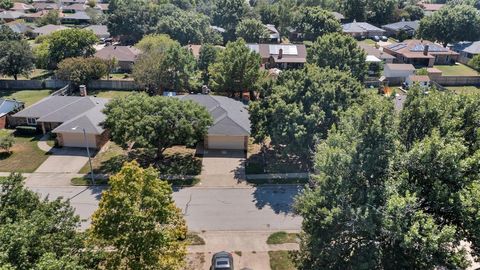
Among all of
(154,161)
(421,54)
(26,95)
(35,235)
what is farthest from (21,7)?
(35,235)

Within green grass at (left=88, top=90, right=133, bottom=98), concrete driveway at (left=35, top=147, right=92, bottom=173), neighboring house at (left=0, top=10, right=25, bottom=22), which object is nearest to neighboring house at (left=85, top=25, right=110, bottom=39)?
neighboring house at (left=0, top=10, right=25, bottom=22)

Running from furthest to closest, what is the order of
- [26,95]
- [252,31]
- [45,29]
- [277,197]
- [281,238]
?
[45,29] → [252,31] → [26,95] → [277,197] → [281,238]

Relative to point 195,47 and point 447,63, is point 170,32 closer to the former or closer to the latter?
point 195,47

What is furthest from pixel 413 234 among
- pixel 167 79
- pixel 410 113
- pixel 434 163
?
pixel 167 79

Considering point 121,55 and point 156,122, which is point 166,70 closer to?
point 121,55

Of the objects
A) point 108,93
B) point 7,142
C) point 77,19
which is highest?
point 77,19

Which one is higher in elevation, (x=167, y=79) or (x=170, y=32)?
(x=170, y=32)

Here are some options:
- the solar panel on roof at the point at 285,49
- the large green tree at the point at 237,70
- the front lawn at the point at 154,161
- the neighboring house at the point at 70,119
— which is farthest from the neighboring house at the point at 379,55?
the neighboring house at the point at 70,119
